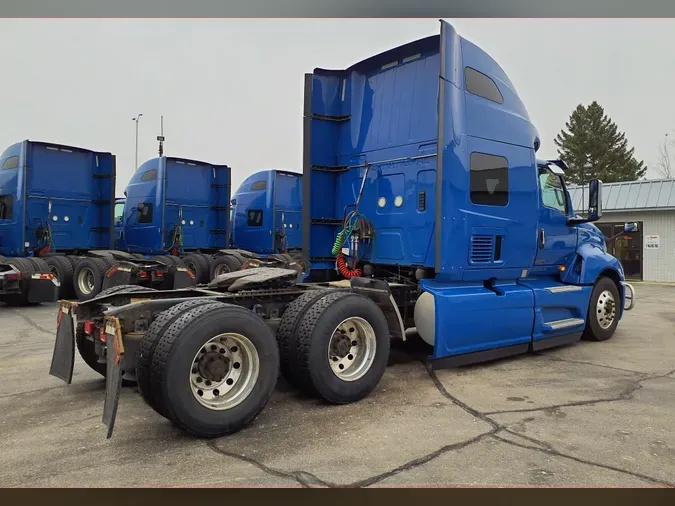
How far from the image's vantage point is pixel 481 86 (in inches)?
243

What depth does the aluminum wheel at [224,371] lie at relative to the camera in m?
4.05

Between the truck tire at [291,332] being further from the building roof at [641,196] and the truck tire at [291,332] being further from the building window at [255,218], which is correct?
the building roof at [641,196]

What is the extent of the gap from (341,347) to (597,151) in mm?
48566

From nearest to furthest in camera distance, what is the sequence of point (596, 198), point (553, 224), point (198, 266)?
A: point (553, 224)
point (596, 198)
point (198, 266)

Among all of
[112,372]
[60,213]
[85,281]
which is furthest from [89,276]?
[112,372]

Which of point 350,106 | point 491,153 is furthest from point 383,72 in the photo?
point 491,153

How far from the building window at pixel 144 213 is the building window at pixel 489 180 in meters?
11.0

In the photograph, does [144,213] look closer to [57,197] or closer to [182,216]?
[182,216]

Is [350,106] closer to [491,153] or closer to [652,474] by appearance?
[491,153]

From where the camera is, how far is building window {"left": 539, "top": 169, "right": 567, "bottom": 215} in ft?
24.0

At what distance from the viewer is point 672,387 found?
5578 millimetres

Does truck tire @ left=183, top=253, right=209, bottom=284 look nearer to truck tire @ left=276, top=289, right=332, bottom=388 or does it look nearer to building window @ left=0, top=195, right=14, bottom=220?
building window @ left=0, top=195, right=14, bottom=220

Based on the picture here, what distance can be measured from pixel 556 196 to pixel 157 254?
1101 cm

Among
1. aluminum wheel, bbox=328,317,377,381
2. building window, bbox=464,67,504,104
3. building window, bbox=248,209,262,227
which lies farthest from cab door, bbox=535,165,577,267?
building window, bbox=248,209,262,227
